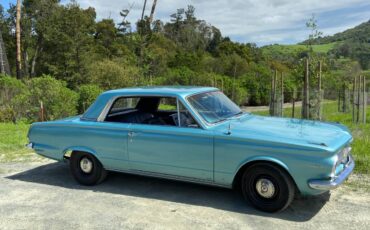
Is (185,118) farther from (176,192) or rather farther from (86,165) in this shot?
(86,165)

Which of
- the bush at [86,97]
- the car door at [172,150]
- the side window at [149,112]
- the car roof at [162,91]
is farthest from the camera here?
the bush at [86,97]

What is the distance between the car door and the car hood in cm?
36

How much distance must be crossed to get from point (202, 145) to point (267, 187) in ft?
3.18

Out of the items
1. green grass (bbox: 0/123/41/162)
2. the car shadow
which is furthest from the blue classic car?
green grass (bbox: 0/123/41/162)

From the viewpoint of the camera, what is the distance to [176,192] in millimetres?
5727

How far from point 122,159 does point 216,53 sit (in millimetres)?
52897

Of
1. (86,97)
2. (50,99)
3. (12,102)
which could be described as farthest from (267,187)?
(86,97)

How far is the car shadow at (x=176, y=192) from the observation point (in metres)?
4.92

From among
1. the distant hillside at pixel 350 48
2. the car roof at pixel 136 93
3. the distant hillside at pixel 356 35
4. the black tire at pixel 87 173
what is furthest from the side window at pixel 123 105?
the distant hillside at pixel 356 35

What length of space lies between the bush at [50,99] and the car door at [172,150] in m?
11.9

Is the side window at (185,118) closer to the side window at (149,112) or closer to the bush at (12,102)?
the side window at (149,112)

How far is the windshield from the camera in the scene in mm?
5461

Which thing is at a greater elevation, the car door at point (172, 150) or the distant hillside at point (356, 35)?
the distant hillside at point (356, 35)

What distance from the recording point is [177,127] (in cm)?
538
